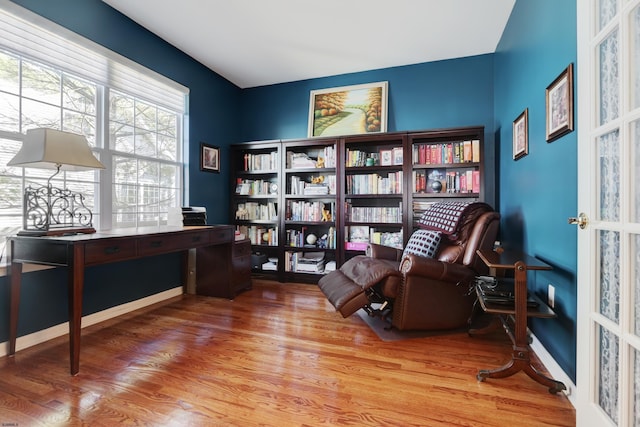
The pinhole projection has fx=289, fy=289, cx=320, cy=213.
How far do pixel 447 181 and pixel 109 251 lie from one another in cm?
313

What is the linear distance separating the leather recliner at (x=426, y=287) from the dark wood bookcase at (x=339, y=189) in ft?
3.29

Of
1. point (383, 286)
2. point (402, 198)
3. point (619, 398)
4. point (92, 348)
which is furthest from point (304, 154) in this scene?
point (619, 398)

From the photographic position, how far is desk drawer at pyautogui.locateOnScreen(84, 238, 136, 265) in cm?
173

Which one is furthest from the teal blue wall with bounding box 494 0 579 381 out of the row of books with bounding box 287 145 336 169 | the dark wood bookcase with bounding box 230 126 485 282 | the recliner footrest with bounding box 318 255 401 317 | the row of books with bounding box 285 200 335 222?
the row of books with bounding box 285 200 335 222

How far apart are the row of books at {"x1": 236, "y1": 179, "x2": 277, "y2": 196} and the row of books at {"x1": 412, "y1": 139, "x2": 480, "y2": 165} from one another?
1.88m

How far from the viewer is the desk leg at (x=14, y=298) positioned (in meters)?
1.80

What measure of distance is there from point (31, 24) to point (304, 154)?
255cm

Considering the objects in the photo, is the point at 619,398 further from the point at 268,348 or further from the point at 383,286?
the point at 268,348

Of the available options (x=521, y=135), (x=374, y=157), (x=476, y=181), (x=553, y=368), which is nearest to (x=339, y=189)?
(x=374, y=157)

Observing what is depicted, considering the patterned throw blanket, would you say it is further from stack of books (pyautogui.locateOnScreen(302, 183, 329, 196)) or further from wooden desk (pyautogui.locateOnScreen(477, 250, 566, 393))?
stack of books (pyautogui.locateOnScreen(302, 183, 329, 196))

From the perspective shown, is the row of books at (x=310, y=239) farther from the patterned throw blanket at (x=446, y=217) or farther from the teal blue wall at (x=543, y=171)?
the teal blue wall at (x=543, y=171)

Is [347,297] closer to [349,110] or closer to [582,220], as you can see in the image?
[582,220]

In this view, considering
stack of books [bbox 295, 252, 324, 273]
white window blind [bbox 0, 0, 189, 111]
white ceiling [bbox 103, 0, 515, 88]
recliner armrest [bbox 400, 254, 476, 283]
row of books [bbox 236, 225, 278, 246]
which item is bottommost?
stack of books [bbox 295, 252, 324, 273]

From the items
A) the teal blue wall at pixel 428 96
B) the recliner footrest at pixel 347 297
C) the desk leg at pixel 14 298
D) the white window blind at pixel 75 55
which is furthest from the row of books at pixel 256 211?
the desk leg at pixel 14 298
